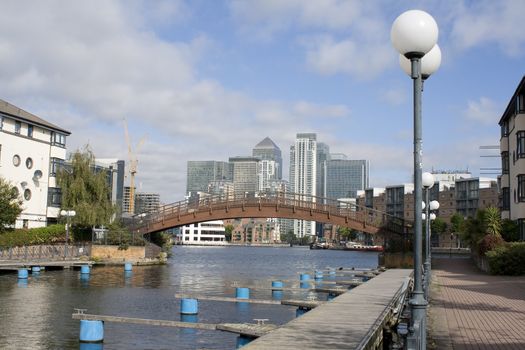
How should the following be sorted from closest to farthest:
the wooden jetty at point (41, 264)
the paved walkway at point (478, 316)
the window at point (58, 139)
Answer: the paved walkway at point (478, 316)
the wooden jetty at point (41, 264)
the window at point (58, 139)

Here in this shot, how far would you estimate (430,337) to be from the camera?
14211mm

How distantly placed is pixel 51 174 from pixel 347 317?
175 ft

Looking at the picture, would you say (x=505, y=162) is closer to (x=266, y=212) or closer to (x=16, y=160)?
(x=266, y=212)

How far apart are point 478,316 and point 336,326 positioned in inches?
253

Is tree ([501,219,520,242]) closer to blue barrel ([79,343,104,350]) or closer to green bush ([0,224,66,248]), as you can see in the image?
blue barrel ([79,343,104,350])

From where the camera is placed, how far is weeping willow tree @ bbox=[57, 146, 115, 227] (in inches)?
2270

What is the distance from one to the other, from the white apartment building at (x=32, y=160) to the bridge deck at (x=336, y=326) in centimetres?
4531

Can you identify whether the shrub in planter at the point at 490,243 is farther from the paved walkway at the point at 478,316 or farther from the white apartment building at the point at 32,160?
the white apartment building at the point at 32,160

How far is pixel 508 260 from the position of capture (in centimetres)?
3581

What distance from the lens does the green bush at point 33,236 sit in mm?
49469

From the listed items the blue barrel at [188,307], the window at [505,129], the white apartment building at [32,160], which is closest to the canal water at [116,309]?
the blue barrel at [188,307]

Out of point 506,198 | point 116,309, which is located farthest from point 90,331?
point 506,198

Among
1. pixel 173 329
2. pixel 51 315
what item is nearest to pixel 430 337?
pixel 173 329

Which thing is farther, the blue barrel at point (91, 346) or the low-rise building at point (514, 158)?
the low-rise building at point (514, 158)
